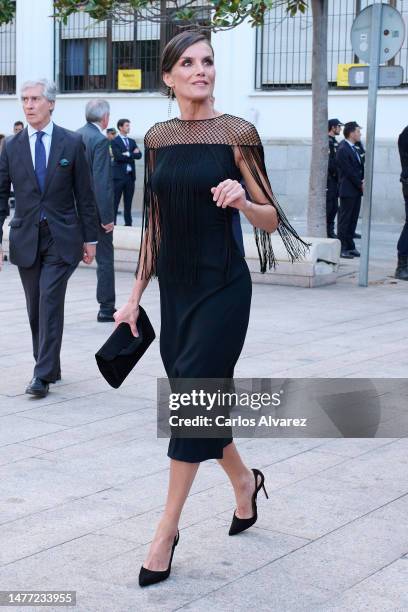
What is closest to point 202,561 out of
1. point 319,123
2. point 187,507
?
point 187,507

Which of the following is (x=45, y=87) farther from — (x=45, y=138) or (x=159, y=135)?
(x=159, y=135)

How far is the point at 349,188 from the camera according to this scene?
1544 centimetres

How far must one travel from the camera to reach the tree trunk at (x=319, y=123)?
1349 cm

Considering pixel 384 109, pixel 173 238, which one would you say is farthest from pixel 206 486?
pixel 384 109

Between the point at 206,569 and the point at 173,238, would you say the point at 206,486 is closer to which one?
the point at 206,569

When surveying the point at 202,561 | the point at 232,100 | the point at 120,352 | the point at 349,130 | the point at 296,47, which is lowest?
the point at 202,561

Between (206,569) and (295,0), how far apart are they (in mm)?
11072

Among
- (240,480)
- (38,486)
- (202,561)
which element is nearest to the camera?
(202,561)

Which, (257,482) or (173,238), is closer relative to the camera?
(173,238)

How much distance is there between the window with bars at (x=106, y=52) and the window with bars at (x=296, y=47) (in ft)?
8.15

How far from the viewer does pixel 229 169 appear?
412 centimetres

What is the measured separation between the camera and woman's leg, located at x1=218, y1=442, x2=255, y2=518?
175 inches

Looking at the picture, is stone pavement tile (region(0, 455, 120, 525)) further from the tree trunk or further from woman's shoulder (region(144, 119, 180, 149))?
the tree trunk

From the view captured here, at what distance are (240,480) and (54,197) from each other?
3.11 metres
